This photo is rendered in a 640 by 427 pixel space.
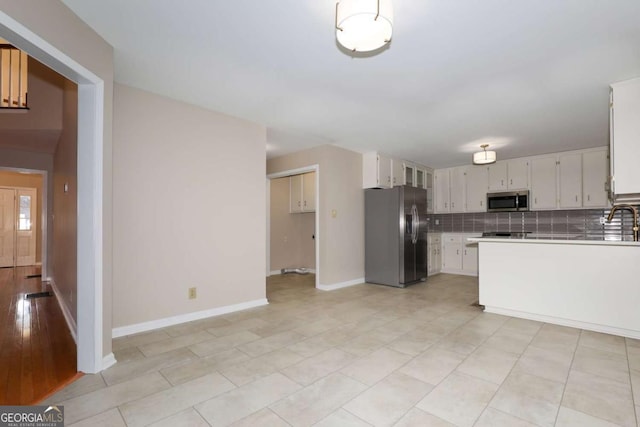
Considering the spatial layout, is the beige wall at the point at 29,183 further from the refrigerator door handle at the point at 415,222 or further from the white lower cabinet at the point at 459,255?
the white lower cabinet at the point at 459,255

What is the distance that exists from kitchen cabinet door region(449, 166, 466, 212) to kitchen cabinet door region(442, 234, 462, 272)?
2.16 ft

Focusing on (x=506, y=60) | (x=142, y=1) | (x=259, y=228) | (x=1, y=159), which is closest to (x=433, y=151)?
(x=506, y=60)

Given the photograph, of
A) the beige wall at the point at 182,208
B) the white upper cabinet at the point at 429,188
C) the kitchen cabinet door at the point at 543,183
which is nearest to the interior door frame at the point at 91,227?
the beige wall at the point at 182,208

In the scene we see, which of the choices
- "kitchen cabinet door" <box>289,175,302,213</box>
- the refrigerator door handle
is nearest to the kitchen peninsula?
the refrigerator door handle

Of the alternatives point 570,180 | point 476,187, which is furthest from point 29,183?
point 570,180

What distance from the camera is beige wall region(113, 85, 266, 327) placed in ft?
9.79

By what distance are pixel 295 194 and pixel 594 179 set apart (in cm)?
559

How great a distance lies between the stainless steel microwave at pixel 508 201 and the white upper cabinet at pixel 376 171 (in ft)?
7.33

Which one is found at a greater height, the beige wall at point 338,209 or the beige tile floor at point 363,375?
the beige wall at point 338,209

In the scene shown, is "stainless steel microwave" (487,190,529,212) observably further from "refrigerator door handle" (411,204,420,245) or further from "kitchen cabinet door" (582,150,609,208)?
"refrigerator door handle" (411,204,420,245)

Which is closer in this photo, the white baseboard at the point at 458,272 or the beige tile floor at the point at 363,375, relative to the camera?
the beige tile floor at the point at 363,375

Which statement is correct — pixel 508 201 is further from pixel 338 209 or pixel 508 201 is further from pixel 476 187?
pixel 338 209

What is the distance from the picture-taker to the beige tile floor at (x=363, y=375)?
172cm

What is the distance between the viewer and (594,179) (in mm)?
5344
